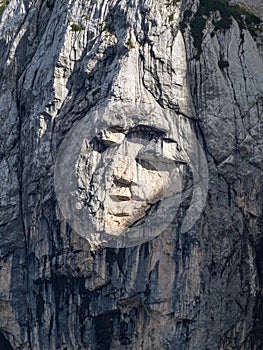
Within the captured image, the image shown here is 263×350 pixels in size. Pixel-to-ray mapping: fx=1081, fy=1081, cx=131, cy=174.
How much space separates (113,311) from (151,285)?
1.53 meters

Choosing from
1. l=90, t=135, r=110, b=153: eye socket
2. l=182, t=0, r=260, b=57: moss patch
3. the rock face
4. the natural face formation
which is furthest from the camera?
l=182, t=0, r=260, b=57: moss patch

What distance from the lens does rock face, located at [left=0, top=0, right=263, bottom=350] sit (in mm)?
34781

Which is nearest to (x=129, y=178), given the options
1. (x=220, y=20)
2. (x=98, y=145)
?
(x=98, y=145)

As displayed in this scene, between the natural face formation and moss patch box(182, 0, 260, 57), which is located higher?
moss patch box(182, 0, 260, 57)

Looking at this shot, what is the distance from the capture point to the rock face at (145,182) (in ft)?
114

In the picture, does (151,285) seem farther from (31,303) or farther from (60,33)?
(60,33)

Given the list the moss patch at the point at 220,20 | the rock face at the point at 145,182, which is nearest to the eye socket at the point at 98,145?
the rock face at the point at 145,182

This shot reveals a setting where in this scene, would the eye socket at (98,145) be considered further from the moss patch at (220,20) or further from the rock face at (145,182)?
the moss patch at (220,20)

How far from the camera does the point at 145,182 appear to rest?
116 ft

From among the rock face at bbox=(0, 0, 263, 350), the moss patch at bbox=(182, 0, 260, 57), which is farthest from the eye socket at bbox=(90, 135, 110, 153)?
the moss patch at bbox=(182, 0, 260, 57)

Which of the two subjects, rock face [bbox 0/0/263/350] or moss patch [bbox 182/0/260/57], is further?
moss patch [bbox 182/0/260/57]

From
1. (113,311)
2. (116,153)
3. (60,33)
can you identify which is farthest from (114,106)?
(113,311)

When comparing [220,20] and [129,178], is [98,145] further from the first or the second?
[220,20]

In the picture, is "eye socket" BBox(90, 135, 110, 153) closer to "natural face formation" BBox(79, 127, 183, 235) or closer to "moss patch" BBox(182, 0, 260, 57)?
"natural face formation" BBox(79, 127, 183, 235)
